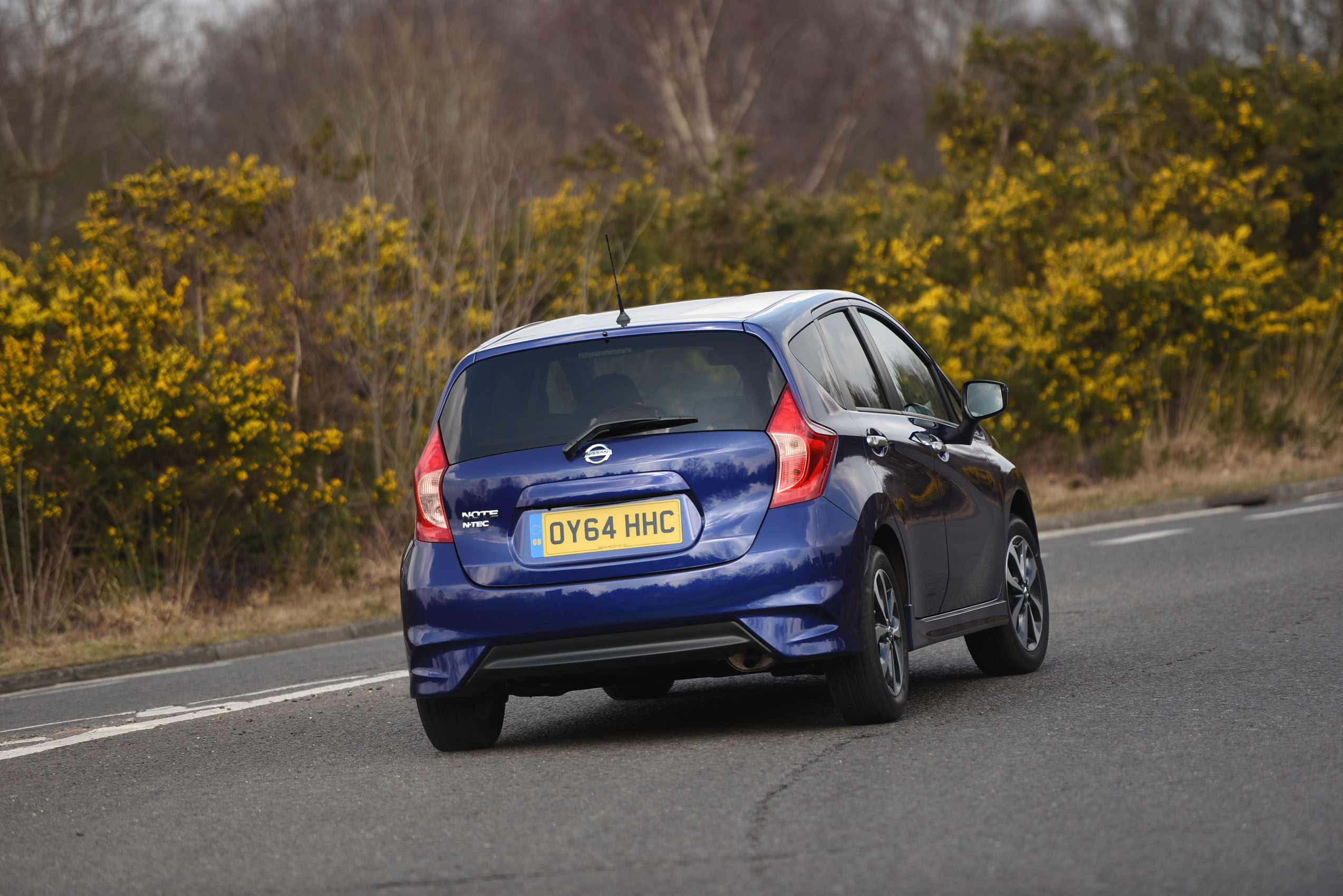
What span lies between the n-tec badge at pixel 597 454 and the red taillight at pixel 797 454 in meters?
0.58

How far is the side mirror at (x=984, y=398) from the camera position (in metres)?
7.89

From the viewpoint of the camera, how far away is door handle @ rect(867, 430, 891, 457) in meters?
6.75

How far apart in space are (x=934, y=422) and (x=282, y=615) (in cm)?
765

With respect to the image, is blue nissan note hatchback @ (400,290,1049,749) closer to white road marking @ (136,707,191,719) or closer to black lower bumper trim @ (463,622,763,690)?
black lower bumper trim @ (463,622,763,690)

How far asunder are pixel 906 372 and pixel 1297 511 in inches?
377

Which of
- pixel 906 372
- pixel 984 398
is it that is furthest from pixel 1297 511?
pixel 906 372

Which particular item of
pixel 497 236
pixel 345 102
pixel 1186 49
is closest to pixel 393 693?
pixel 497 236

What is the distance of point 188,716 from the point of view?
8.82 meters

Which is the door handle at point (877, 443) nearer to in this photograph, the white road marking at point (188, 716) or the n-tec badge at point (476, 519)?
the n-tec badge at point (476, 519)

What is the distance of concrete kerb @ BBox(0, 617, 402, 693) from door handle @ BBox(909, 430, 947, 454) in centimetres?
636

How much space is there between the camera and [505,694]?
279 inches

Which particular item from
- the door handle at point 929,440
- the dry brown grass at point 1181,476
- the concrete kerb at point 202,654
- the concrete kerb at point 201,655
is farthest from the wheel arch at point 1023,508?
the dry brown grass at point 1181,476

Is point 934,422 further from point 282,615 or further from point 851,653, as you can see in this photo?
point 282,615

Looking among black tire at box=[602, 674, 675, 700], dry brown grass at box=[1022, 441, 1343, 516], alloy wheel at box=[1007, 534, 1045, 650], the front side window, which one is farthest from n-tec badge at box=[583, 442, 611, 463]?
dry brown grass at box=[1022, 441, 1343, 516]
